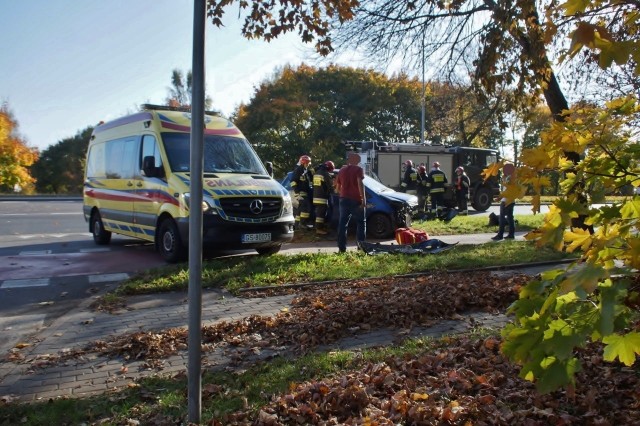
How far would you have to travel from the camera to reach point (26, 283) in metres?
8.05

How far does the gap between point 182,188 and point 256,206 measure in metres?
1.26

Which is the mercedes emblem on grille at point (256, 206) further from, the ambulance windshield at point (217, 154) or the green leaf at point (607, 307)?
the green leaf at point (607, 307)

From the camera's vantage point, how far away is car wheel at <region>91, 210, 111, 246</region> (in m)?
12.4

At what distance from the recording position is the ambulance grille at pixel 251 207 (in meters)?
8.99

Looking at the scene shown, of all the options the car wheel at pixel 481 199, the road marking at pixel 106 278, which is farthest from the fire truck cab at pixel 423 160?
the road marking at pixel 106 278

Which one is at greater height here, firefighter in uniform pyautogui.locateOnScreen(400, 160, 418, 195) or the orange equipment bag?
firefighter in uniform pyautogui.locateOnScreen(400, 160, 418, 195)

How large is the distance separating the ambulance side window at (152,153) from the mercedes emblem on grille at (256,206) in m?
1.72

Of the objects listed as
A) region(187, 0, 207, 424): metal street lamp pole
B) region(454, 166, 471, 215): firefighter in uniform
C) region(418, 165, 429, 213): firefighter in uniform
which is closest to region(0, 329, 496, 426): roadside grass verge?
region(187, 0, 207, 424): metal street lamp pole

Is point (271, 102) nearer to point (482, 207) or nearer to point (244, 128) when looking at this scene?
point (244, 128)

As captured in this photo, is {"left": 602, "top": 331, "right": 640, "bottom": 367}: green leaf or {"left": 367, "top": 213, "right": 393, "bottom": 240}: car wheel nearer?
{"left": 602, "top": 331, "right": 640, "bottom": 367}: green leaf

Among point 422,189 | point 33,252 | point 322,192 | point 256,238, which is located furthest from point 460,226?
point 33,252

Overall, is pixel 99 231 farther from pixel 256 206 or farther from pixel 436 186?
pixel 436 186

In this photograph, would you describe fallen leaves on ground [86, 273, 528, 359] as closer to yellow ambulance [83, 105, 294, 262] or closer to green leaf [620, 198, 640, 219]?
yellow ambulance [83, 105, 294, 262]

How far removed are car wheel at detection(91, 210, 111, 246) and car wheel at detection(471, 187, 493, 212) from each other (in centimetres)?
1545
